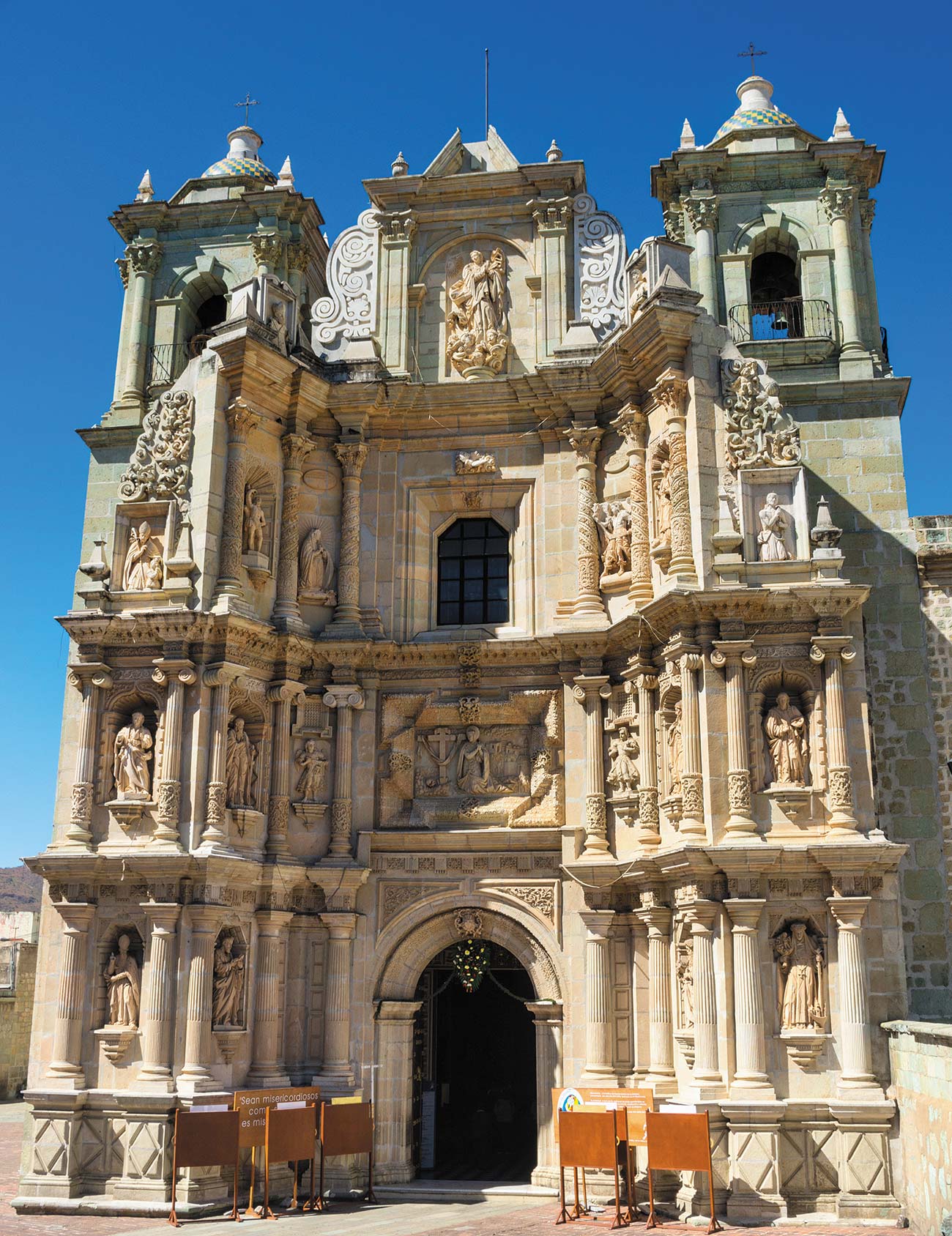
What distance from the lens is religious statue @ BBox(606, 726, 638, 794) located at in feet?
66.7

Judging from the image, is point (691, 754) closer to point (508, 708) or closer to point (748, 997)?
point (748, 997)

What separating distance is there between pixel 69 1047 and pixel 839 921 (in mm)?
11005

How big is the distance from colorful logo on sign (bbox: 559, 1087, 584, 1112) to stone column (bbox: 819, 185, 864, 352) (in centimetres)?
1424

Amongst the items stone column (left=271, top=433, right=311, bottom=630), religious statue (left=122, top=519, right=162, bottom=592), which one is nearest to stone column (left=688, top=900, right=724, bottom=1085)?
stone column (left=271, top=433, right=311, bottom=630)

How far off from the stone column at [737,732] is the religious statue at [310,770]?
258 inches

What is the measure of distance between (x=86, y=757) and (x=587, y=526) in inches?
343

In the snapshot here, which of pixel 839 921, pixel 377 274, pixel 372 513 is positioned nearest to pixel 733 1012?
pixel 839 921

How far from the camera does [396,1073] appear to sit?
20.4 meters

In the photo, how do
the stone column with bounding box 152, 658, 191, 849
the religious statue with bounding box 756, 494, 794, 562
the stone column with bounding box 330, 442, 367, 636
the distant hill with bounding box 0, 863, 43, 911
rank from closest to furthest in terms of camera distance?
1. the stone column with bounding box 152, 658, 191, 849
2. the religious statue with bounding box 756, 494, 794, 562
3. the stone column with bounding box 330, 442, 367, 636
4. the distant hill with bounding box 0, 863, 43, 911

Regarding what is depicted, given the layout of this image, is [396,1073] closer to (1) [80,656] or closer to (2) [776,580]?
(1) [80,656]

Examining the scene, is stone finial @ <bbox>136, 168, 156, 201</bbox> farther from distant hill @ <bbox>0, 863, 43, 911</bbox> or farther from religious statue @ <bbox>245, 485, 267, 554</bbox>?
distant hill @ <bbox>0, 863, 43, 911</bbox>

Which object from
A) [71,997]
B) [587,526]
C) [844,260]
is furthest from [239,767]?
[844,260]

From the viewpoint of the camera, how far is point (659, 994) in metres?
19.1

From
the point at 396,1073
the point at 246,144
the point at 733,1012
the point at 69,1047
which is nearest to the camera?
the point at 733,1012
